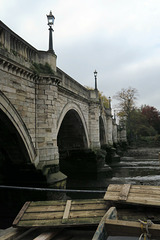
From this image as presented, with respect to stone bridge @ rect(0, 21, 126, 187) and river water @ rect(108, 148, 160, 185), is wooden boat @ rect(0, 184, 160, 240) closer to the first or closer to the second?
stone bridge @ rect(0, 21, 126, 187)

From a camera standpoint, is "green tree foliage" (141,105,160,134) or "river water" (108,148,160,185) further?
"green tree foliage" (141,105,160,134)

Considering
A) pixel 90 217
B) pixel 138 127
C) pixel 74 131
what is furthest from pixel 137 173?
pixel 138 127

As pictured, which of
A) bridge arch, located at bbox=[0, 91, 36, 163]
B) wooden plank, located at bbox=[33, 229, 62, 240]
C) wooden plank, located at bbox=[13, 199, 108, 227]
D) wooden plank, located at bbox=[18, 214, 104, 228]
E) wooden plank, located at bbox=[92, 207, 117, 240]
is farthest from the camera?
bridge arch, located at bbox=[0, 91, 36, 163]

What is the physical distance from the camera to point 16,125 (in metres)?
7.06

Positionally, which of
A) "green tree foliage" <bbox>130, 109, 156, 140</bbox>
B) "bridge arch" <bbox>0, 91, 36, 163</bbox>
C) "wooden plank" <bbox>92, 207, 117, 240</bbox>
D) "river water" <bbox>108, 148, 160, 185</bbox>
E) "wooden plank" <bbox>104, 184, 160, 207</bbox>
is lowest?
"river water" <bbox>108, 148, 160, 185</bbox>

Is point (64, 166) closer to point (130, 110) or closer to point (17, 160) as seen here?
point (17, 160)

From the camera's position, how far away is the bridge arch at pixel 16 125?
6.59 m

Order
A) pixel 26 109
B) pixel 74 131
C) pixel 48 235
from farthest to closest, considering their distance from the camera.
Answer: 1. pixel 74 131
2. pixel 26 109
3. pixel 48 235

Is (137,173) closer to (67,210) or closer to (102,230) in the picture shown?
(67,210)

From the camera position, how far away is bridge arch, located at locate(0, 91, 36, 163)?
21.6ft

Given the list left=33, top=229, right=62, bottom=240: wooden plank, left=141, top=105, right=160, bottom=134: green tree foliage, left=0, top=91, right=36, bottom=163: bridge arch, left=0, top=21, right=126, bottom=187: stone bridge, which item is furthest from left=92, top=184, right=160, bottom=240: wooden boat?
left=141, top=105, right=160, bottom=134: green tree foliage

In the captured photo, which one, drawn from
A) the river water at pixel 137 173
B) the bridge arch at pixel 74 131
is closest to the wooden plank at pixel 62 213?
the river water at pixel 137 173

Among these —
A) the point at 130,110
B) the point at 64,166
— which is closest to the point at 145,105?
the point at 130,110

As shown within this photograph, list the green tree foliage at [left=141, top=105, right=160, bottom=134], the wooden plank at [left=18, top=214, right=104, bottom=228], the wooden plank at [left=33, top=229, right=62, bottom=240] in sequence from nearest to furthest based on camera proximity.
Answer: the wooden plank at [left=33, top=229, right=62, bottom=240] < the wooden plank at [left=18, top=214, right=104, bottom=228] < the green tree foliage at [left=141, top=105, right=160, bottom=134]
